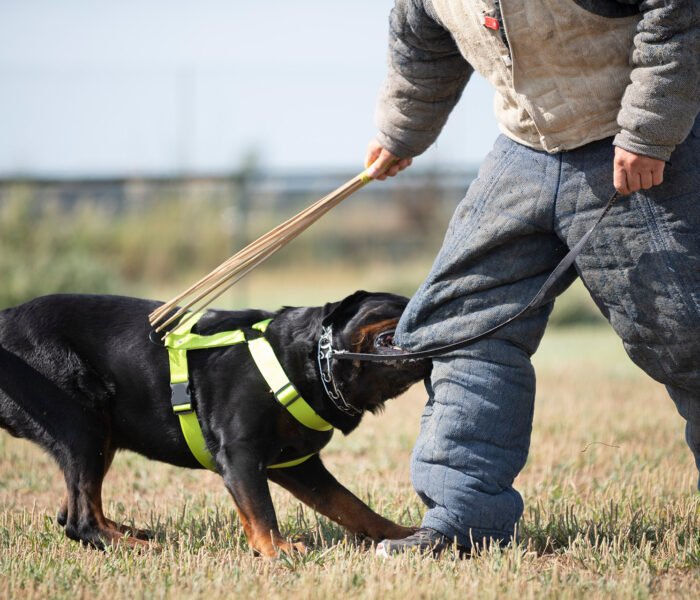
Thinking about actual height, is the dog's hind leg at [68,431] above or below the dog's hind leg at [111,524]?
above

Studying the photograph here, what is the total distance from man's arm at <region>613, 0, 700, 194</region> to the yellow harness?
1453 mm

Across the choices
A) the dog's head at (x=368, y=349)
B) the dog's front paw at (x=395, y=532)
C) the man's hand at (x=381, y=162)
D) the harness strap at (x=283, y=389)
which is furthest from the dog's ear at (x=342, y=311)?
the dog's front paw at (x=395, y=532)

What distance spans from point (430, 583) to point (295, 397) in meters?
0.95

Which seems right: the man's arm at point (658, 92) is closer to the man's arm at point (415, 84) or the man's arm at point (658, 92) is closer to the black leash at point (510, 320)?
the black leash at point (510, 320)

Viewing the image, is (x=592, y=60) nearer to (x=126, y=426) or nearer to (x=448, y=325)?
(x=448, y=325)

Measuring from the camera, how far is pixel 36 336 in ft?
12.8

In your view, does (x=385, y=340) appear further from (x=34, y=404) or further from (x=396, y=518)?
(x=34, y=404)

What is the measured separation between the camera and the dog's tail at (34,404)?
12.5 ft

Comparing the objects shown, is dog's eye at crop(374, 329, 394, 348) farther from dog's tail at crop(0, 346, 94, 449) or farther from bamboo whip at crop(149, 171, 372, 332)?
dog's tail at crop(0, 346, 94, 449)

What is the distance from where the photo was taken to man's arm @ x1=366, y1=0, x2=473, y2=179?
3.43 metres

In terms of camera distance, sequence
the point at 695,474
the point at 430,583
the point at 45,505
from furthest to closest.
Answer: the point at 695,474 < the point at 45,505 < the point at 430,583

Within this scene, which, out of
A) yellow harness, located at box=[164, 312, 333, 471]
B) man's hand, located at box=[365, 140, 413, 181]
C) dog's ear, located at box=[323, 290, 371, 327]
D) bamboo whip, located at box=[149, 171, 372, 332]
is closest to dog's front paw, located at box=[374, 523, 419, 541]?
yellow harness, located at box=[164, 312, 333, 471]

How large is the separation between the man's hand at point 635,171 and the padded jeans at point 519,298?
10 centimetres

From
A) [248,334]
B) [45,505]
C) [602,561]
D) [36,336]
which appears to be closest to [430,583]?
[602,561]
